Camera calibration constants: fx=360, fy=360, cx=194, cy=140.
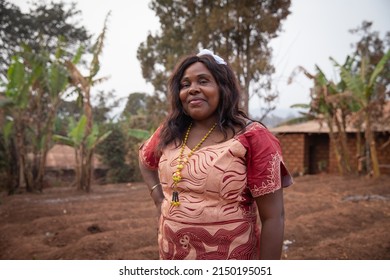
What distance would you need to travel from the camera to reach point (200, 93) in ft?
4.52

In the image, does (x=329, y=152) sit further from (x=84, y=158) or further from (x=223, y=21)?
(x=84, y=158)

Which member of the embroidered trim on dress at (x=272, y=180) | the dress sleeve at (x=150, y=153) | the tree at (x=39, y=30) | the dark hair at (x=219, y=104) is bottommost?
the embroidered trim on dress at (x=272, y=180)

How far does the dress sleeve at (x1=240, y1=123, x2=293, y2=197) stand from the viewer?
1.24 meters

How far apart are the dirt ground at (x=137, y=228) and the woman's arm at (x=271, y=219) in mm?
2005

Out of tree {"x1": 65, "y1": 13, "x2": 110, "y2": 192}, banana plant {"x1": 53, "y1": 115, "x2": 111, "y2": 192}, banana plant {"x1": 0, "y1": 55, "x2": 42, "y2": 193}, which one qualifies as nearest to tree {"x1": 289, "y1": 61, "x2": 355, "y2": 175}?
tree {"x1": 65, "y1": 13, "x2": 110, "y2": 192}

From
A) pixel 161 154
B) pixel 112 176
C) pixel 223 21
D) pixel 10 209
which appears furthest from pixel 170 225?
pixel 112 176

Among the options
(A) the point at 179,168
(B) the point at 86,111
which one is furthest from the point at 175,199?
(B) the point at 86,111

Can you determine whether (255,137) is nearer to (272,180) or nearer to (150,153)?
(272,180)

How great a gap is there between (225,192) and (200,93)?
15.3 inches

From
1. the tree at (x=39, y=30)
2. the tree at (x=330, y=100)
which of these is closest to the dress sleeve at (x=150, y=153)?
the tree at (x=39, y=30)

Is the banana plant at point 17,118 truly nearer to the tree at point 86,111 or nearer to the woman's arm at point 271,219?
the tree at point 86,111

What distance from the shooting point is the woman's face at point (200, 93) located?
4.51ft

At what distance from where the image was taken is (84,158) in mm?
8227
